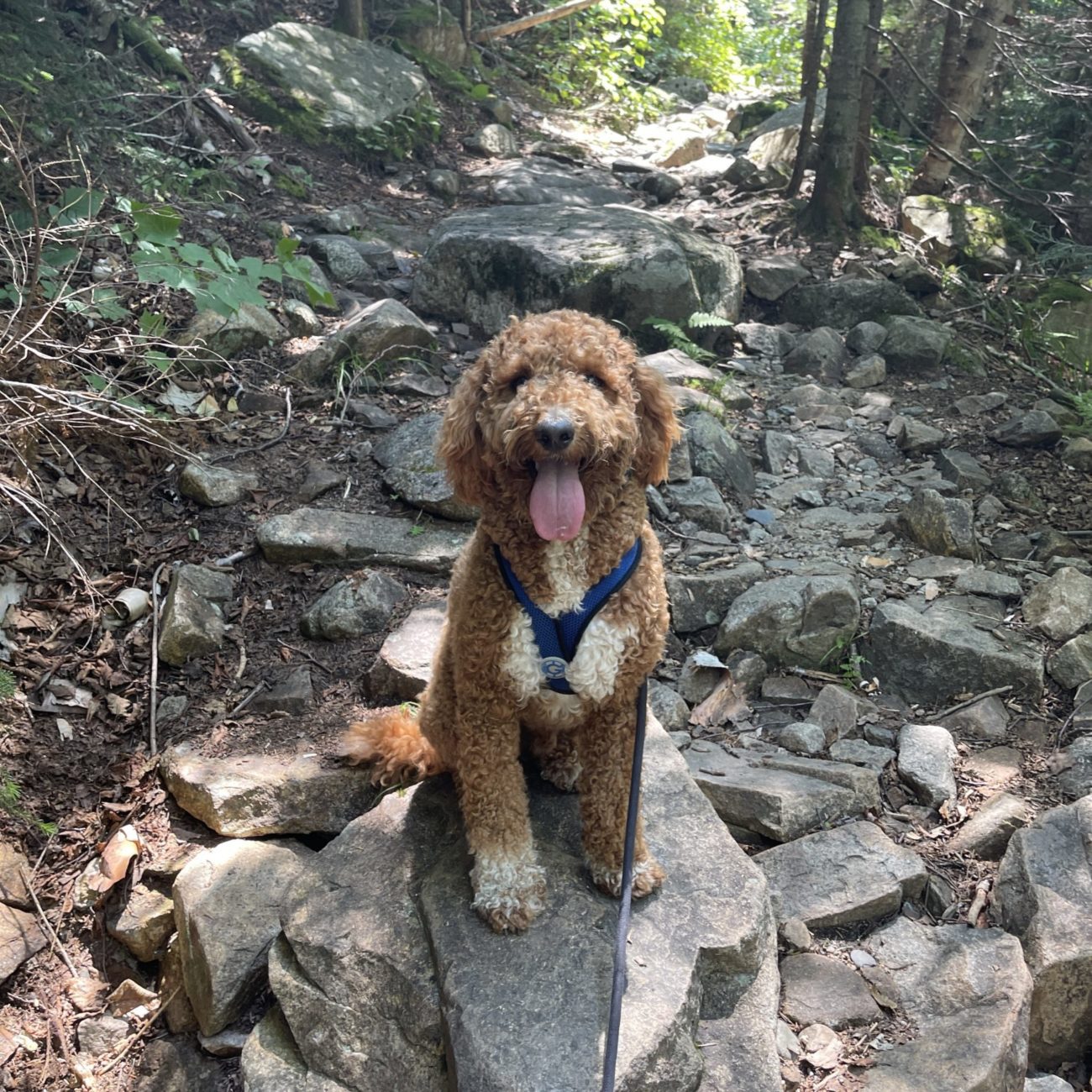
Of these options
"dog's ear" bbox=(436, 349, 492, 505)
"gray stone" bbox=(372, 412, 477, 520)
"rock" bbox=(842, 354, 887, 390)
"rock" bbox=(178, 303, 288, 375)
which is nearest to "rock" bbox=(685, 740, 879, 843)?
"dog's ear" bbox=(436, 349, 492, 505)

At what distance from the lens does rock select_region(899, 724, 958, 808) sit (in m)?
3.91

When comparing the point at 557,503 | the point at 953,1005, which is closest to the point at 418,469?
the point at 557,503

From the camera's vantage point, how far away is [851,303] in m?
7.93

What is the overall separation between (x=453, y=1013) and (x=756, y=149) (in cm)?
1086

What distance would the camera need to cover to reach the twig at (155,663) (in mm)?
4027

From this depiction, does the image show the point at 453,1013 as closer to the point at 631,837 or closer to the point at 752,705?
the point at 631,837

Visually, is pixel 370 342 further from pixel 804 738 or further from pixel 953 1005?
pixel 953 1005

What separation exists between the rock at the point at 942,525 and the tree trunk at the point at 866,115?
5.07 m

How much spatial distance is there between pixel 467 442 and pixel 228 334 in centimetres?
368

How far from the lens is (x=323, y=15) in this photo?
1145 centimetres

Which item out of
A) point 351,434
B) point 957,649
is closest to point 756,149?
point 351,434

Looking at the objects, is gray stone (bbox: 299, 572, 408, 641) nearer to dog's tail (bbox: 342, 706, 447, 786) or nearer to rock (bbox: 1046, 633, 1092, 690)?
dog's tail (bbox: 342, 706, 447, 786)

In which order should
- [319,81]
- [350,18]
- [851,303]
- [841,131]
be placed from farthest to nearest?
[350,18]
[319,81]
[841,131]
[851,303]

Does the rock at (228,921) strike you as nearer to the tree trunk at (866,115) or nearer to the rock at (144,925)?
the rock at (144,925)
